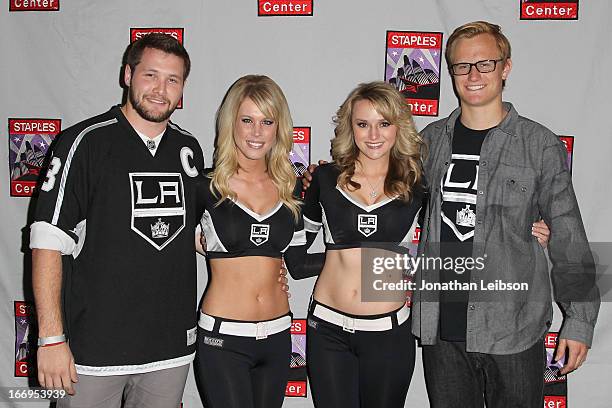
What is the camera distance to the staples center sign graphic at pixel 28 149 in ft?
11.6

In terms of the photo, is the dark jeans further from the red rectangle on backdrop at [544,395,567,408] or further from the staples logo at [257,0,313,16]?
the staples logo at [257,0,313,16]

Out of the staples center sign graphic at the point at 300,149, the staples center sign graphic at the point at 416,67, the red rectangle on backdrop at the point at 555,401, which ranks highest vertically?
the staples center sign graphic at the point at 416,67

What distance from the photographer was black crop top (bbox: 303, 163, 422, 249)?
2.73 metres

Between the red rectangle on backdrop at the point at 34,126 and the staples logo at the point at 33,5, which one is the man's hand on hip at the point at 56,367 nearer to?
the red rectangle on backdrop at the point at 34,126

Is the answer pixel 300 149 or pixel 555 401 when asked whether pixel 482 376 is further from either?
pixel 300 149

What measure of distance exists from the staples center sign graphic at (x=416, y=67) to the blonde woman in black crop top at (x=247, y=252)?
2.91 feet

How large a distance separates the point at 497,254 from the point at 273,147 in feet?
3.94

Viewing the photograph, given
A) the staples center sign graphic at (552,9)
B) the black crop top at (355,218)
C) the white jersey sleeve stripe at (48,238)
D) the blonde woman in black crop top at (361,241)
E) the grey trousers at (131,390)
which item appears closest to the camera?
the white jersey sleeve stripe at (48,238)

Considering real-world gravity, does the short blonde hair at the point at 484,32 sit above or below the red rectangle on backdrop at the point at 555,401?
above

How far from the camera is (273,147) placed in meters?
2.91

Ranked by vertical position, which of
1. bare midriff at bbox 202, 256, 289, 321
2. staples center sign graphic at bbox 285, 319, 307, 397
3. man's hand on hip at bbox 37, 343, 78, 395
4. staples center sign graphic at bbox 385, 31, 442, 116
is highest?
staples center sign graphic at bbox 385, 31, 442, 116

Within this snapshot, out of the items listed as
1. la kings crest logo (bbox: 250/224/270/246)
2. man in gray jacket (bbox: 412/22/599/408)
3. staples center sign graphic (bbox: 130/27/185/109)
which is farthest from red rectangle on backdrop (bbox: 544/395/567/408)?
staples center sign graphic (bbox: 130/27/185/109)

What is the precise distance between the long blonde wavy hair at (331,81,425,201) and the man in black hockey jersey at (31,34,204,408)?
2.80 ft

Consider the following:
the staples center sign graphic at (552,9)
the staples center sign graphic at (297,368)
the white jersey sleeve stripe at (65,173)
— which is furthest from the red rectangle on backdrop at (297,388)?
the staples center sign graphic at (552,9)
